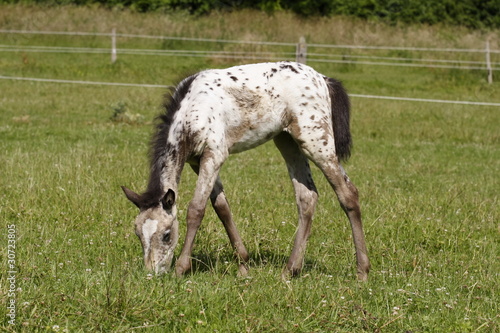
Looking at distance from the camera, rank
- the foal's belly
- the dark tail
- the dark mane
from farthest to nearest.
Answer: the dark tail < the foal's belly < the dark mane

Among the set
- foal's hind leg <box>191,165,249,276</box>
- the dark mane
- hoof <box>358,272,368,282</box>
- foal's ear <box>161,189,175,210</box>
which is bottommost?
hoof <box>358,272,368,282</box>

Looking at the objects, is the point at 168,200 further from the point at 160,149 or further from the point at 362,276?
the point at 362,276

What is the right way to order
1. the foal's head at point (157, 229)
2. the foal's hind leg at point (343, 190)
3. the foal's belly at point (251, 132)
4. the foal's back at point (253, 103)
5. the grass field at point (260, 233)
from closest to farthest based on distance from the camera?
1. the grass field at point (260, 233)
2. the foal's head at point (157, 229)
3. the foal's back at point (253, 103)
4. the foal's belly at point (251, 132)
5. the foal's hind leg at point (343, 190)

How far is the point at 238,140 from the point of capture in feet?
18.2

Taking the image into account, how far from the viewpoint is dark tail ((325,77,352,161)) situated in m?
5.92

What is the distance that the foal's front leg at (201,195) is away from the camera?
522 centimetres

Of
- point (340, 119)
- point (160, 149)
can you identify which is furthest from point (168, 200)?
point (340, 119)

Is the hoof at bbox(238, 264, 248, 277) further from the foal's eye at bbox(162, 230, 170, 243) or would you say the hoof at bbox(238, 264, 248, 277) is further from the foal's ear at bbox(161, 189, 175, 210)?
the foal's ear at bbox(161, 189, 175, 210)

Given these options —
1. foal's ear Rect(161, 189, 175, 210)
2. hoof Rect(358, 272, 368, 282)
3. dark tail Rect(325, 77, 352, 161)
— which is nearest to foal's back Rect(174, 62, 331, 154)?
dark tail Rect(325, 77, 352, 161)

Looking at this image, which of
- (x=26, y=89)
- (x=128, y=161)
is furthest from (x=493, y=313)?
(x=26, y=89)

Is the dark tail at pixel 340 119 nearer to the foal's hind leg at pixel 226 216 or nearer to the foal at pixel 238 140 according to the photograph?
the foal at pixel 238 140

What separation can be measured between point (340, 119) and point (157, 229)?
1.90 m

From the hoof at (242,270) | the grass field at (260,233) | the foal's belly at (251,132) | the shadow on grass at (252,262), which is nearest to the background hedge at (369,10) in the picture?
the grass field at (260,233)

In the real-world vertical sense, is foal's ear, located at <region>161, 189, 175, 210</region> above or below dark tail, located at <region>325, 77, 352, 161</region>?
below
